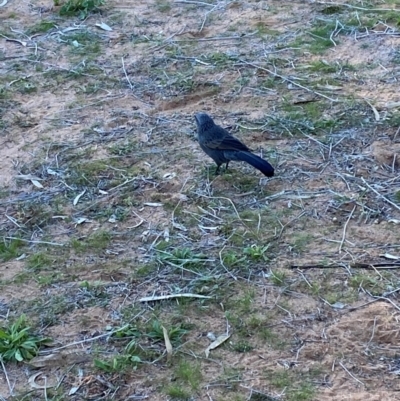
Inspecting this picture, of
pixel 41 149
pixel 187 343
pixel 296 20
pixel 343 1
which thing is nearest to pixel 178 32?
pixel 296 20

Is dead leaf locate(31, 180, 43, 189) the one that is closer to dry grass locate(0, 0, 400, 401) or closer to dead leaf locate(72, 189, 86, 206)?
dry grass locate(0, 0, 400, 401)

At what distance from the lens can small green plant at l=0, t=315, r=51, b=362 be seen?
12.9 feet

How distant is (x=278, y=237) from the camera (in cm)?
475

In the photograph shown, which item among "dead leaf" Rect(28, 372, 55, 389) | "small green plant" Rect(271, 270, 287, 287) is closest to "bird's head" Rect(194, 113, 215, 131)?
"small green plant" Rect(271, 270, 287, 287)

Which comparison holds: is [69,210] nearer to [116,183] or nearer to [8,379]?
[116,183]

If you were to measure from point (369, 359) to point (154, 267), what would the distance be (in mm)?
1318

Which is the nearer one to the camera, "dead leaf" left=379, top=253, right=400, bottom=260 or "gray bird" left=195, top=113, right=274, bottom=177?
"dead leaf" left=379, top=253, right=400, bottom=260

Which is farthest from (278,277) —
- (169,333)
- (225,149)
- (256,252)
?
(225,149)

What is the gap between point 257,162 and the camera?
205 inches

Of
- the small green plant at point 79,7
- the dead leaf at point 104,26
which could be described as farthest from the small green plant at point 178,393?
the small green plant at point 79,7

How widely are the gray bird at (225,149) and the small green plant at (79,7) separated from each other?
10.6ft

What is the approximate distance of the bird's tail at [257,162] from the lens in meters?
5.18

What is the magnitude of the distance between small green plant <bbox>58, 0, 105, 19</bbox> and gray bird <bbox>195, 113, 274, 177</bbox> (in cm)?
323

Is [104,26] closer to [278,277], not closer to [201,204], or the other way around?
[201,204]
